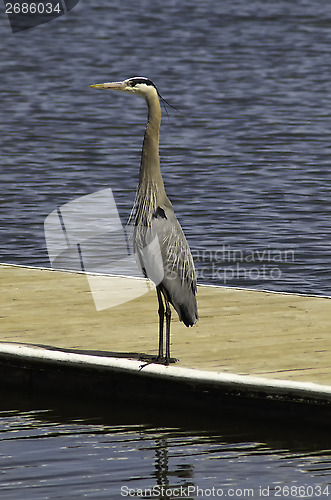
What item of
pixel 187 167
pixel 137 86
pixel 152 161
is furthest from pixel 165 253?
pixel 187 167

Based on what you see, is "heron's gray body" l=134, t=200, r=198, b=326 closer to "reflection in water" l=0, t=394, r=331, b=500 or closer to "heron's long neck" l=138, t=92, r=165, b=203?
"heron's long neck" l=138, t=92, r=165, b=203

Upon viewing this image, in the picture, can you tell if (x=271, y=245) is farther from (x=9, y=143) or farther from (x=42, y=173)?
(x=9, y=143)

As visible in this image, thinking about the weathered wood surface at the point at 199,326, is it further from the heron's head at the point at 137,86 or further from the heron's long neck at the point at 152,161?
the heron's head at the point at 137,86

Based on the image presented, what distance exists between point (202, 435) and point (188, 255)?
4.36 feet

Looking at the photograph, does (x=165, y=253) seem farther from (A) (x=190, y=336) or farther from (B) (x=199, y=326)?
(B) (x=199, y=326)

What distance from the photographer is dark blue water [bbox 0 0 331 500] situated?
8.10 metres

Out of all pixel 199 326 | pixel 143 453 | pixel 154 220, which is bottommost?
pixel 143 453

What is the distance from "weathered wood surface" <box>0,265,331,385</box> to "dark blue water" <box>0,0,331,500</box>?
0.63m

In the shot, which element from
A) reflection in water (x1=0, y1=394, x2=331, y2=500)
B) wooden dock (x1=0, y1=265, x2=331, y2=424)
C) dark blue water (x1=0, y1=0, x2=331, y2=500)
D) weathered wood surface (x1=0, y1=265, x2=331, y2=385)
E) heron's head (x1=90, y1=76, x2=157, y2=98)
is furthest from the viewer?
weathered wood surface (x1=0, y1=265, x2=331, y2=385)

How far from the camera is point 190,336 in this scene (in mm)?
9695

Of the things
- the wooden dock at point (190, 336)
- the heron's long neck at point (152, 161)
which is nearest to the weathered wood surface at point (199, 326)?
the wooden dock at point (190, 336)

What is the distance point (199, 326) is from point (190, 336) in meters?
0.32

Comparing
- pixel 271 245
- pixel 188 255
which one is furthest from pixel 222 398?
pixel 271 245

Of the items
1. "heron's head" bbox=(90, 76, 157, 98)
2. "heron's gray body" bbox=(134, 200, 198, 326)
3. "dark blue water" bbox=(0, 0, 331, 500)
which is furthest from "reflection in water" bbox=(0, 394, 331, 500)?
"heron's head" bbox=(90, 76, 157, 98)
